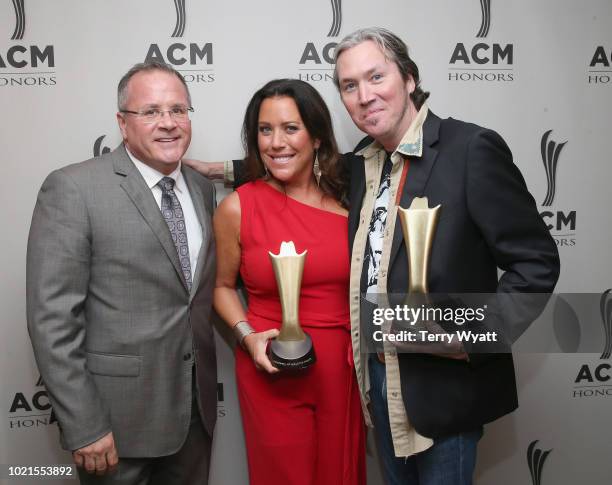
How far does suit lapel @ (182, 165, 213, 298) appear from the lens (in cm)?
146

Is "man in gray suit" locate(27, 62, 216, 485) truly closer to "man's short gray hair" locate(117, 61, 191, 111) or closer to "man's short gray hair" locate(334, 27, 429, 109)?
"man's short gray hair" locate(117, 61, 191, 111)

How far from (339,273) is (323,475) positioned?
0.61m

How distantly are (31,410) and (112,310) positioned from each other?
944 millimetres

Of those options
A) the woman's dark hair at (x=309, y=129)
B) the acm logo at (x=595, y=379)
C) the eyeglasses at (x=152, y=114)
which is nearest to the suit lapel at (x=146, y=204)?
the eyeglasses at (x=152, y=114)

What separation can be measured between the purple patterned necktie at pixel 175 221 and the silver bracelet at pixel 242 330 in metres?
0.23

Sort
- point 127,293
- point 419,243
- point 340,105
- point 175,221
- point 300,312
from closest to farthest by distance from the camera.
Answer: point 419,243 < point 127,293 < point 175,221 < point 300,312 < point 340,105

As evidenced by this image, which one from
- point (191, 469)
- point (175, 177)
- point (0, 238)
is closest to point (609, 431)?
point (191, 469)

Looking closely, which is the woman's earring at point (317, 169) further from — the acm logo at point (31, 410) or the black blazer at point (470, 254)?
the acm logo at point (31, 410)

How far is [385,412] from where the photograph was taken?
1.41 metres

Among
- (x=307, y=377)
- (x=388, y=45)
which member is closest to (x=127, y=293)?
(x=307, y=377)

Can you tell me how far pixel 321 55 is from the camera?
192 centimetres

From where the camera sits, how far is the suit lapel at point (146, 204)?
1.36m

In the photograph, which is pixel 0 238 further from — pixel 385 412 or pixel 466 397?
pixel 466 397

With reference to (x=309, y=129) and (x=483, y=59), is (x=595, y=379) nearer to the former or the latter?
(x=483, y=59)
